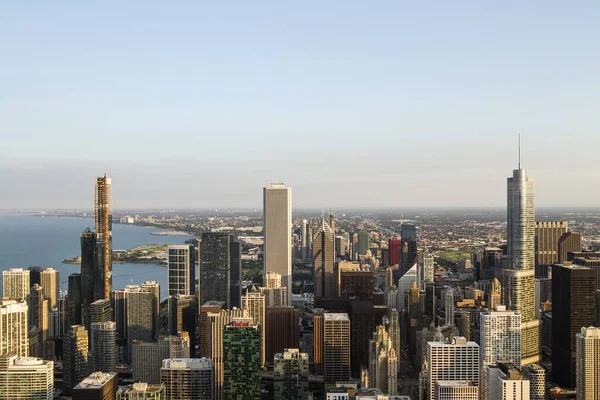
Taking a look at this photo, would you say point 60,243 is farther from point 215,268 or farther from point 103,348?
point 103,348

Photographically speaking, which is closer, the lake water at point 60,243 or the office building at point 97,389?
the office building at point 97,389

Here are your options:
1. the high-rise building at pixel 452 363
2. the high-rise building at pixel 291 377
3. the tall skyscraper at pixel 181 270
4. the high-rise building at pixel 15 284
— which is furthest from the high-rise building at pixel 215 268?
the high-rise building at pixel 452 363

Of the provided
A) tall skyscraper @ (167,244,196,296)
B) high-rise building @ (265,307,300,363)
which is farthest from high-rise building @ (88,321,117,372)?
tall skyscraper @ (167,244,196,296)

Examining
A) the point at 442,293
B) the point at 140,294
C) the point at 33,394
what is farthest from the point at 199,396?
the point at 442,293

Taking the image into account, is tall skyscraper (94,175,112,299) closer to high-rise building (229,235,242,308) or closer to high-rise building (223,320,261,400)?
high-rise building (229,235,242,308)

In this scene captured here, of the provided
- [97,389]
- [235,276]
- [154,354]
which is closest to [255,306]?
[235,276]

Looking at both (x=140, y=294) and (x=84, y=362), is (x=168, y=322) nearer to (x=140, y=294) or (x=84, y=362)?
(x=140, y=294)

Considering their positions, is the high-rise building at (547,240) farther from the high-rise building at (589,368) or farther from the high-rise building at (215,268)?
the high-rise building at (215,268)
